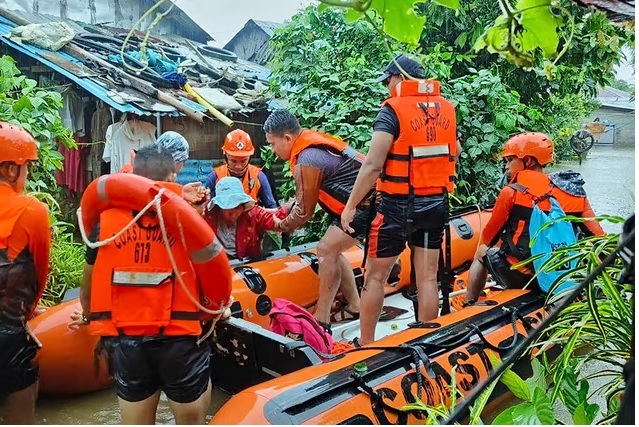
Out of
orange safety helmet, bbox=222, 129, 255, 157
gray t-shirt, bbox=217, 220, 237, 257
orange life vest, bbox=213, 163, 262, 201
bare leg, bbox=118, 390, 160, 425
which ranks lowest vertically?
bare leg, bbox=118, 390, 160, 425

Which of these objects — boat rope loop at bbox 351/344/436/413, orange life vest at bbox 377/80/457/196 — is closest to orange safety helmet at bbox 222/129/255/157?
→ orange life vest at bbox 377/80/457/196

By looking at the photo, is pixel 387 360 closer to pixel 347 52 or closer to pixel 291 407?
pixel 291 407

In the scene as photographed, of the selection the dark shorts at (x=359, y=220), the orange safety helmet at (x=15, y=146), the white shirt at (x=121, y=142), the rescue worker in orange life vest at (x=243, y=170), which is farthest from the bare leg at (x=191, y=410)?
the white shirt at (x=121, y=142)

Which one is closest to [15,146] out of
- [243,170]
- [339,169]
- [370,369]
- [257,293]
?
[370,369]

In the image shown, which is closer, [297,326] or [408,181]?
[297,326]

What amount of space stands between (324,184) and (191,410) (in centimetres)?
206

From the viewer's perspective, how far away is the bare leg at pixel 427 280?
3.99 meters

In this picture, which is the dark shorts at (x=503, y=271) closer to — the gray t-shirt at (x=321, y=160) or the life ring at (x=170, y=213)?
the gray t-shirt at (x=321, y=160)

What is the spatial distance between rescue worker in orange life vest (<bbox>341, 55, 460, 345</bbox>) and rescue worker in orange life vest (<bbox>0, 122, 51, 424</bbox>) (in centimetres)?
180

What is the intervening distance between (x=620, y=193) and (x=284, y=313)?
11.3 metres

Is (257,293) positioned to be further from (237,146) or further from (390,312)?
(237,146)

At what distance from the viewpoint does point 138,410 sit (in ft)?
8.63

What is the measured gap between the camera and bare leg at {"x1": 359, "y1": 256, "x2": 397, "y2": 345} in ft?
12.8

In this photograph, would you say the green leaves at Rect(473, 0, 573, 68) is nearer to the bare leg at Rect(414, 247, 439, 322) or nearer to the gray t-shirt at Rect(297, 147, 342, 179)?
the bare leg at Rect(414, 247, 439, 322)
